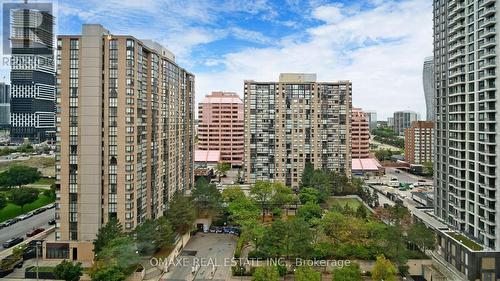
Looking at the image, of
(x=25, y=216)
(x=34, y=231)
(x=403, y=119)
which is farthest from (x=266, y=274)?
(x=403, y=119)

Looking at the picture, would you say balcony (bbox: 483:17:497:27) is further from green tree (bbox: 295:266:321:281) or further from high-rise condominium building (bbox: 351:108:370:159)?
high-rise condominium building (bbox: 351:108:370:159)

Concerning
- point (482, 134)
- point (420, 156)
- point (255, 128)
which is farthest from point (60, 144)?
point (420, 156)

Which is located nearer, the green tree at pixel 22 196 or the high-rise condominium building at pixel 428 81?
the green tree at pixel 22 196

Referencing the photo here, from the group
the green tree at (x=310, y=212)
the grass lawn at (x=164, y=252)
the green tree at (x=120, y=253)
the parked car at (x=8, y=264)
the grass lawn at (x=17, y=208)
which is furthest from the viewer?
the grass lawn at (x=17, y=208)

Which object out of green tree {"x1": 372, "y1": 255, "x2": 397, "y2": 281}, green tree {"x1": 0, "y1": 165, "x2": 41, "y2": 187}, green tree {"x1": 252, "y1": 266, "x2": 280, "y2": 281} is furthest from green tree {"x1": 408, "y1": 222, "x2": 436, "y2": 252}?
green tree {"x1": 0, "y1": 165, "x2": 41, "y2": 187}

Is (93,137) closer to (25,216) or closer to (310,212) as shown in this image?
(25,216)

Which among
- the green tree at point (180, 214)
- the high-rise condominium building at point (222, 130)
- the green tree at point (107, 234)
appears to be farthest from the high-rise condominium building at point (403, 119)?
the green tree at point (107, 234)

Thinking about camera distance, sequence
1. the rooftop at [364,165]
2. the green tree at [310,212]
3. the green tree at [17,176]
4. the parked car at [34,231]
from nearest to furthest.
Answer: the parked car at [34,231], the green tree at [310,212], the green tree at [17,176], the rooftop at [364,165]

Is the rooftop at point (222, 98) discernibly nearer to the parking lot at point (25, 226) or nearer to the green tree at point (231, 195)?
the green tree at point (231, 195)
